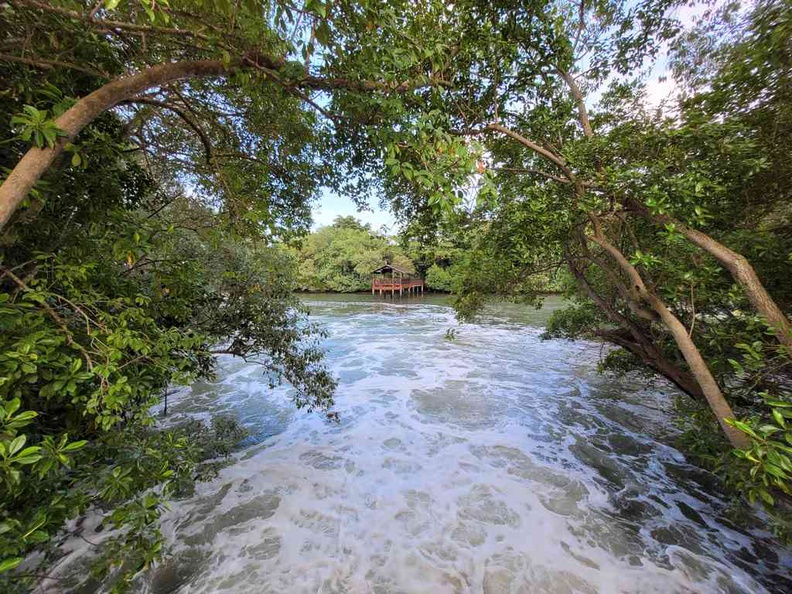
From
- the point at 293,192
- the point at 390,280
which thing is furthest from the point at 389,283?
the point at 293,192

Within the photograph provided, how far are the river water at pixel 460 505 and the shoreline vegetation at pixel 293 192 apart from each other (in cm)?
62

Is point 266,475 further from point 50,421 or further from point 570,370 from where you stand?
point 570,370

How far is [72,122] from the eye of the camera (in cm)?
153

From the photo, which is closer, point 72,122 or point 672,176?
point 72,122

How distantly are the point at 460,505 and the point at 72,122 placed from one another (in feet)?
15.5

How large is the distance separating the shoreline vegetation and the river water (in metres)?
0.62

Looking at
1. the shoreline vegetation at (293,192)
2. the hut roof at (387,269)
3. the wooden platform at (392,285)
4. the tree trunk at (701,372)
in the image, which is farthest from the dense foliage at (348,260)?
the tree trunk at (701,372)

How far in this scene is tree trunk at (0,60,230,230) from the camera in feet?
4.45

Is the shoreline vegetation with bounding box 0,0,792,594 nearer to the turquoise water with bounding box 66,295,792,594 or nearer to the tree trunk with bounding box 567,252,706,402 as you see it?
the tree trunk with bounding box 567,252,706,402

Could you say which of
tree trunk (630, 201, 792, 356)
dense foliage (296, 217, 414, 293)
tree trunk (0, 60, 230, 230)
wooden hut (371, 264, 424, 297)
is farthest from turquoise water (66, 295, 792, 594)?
dense foliage (296, 217, 414, 293)

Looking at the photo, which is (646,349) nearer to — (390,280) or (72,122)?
(72,122)

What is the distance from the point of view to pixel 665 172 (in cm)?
250

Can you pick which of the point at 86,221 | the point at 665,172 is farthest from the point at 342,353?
the point at 665,172

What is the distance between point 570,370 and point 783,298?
6038mm
